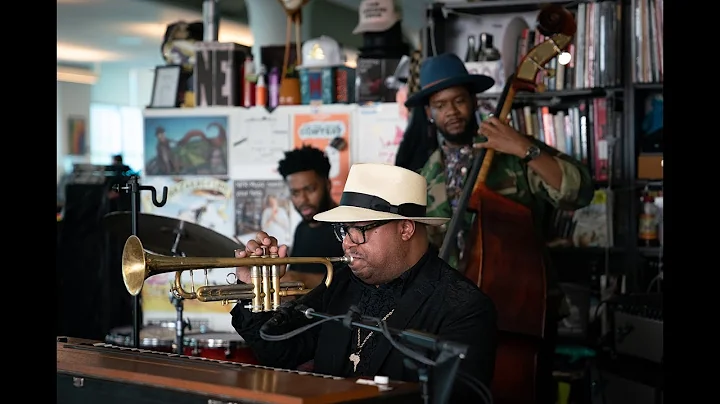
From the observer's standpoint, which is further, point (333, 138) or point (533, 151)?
point (333, 138)

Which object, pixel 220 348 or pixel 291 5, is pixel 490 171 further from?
pixel 291 5

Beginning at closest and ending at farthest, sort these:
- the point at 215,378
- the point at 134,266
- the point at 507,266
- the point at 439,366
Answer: the point at 439,366 < the point at 215,378 < the point at 134,266 < the point at 507,266

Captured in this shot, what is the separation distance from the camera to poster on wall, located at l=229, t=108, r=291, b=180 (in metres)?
5.73

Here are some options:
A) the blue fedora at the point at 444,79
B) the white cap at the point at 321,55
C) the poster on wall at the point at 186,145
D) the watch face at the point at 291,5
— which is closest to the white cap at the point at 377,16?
the white cap at the point at 321,55

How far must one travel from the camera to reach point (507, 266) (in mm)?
3971

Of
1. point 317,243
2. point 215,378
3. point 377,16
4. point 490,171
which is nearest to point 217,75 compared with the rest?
point 377,16

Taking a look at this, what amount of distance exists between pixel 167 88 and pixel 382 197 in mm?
3214

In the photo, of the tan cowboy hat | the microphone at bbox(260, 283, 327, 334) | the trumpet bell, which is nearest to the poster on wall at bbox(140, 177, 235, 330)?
the tan cowboy hat

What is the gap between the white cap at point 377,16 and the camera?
582 cm

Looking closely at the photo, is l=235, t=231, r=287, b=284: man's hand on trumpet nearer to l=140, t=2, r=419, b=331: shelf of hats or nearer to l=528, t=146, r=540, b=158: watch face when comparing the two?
l=528, t=146, r=540, b=158: watch face

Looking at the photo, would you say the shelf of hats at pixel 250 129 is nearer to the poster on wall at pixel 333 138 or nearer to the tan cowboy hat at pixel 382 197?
the poster on wall at pixel 333 138

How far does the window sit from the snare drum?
8.22m
